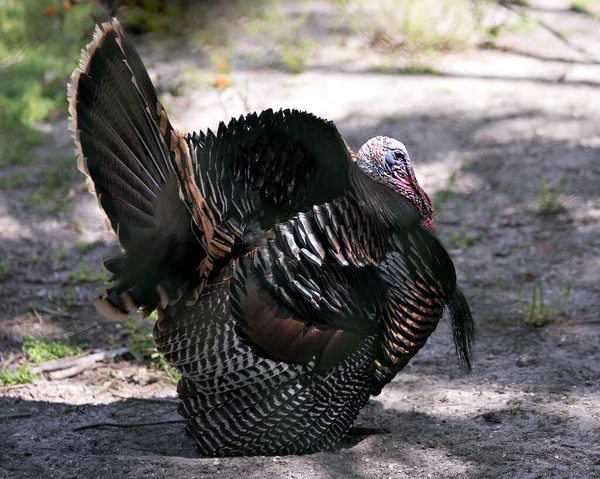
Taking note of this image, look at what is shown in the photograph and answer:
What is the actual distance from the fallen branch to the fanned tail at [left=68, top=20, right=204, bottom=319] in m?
1.28

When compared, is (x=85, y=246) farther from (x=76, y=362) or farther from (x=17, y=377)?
(x=17, y=377)

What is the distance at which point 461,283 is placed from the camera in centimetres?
541

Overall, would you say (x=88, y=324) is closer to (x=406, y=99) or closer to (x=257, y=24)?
(x=257, y=24)

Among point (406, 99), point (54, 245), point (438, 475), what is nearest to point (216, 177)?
point (438, 475)

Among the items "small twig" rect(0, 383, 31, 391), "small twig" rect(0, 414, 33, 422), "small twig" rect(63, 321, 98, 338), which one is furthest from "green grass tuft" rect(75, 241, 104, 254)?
"small twig" rect(0, 414, 33, 422)

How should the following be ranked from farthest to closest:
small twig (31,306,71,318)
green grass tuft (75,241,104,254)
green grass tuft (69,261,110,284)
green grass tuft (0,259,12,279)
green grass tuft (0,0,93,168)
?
green grass tuft (0,0,93,168), green grass tuft (75,241,104,254), green grass tuft (0,259,12,279), green grass tuft (69,261,110,284), small twig (31,306,71,318)

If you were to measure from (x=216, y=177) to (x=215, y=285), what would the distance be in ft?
1.62

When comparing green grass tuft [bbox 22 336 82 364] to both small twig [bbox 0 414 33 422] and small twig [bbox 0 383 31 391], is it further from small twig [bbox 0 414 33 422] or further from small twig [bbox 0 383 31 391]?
small twig [bbox 0 414 33 422]

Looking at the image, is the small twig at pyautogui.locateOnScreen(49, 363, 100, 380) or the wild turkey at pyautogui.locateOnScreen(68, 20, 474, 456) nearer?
the wild turkey at pyautogui.locateOnScreen(68, 20, 474, 456)

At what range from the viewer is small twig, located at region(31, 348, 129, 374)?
446 centimetres

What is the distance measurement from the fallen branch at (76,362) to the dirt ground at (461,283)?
0.07m

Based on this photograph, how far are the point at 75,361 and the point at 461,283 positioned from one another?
261 cm

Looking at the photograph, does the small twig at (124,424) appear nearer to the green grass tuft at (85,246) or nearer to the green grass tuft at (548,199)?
the green grass tuft at (85,246)

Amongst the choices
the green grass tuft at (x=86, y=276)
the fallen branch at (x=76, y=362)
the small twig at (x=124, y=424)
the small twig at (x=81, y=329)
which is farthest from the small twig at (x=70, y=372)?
the green grass tuft at (x=86, y=276)
